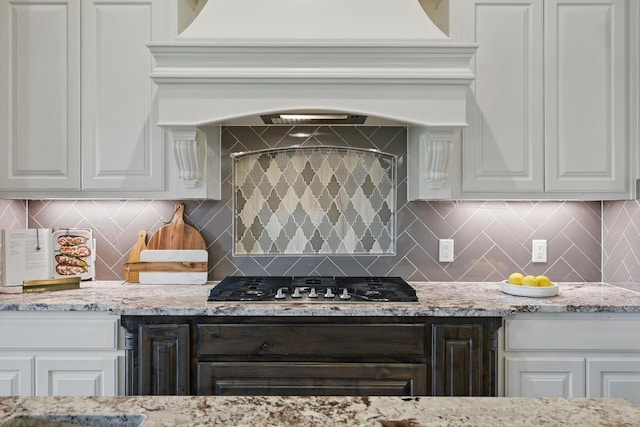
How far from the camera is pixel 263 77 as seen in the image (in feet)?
6.49

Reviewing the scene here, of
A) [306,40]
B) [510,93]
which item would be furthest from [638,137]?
[306,40]

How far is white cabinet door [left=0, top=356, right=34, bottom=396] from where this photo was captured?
6.23ft

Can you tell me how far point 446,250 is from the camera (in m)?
2.49

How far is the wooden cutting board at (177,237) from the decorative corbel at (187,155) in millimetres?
325

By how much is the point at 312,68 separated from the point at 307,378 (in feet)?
4.13

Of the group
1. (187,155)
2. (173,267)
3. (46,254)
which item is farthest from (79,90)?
(173,267)

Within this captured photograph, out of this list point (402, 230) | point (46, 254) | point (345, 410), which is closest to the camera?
point (345, 410)

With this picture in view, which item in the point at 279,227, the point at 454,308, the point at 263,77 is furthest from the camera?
the point at 279,227

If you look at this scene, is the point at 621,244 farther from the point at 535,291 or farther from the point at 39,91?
the point at 39,91

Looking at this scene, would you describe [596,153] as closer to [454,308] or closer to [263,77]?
[454,308]

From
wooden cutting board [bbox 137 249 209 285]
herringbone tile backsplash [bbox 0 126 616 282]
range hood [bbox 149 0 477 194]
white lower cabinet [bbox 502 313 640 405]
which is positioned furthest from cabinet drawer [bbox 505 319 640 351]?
wooden cutting board [bbox 137 249 209 285]

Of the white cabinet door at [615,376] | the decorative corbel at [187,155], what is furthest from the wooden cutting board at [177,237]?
the white cabinet door at [615,376]

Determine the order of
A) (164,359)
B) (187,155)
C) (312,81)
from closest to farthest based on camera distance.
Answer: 1. (164,359)
2. (312,81)
3. (187,155)

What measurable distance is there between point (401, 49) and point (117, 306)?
5.05 feet
